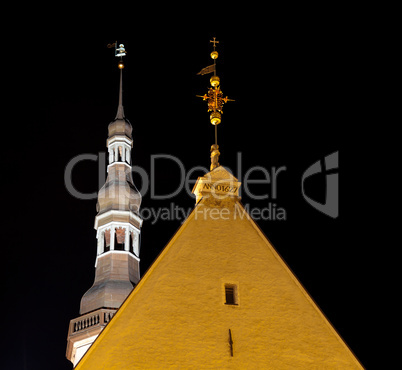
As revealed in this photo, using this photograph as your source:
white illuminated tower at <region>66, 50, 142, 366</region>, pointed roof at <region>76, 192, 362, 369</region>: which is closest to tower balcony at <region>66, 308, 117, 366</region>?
white illuminated tower at <region>66, 50, 142, 366</region>

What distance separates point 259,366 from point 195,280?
186 cm

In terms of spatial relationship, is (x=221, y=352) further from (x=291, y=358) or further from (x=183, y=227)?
(x=183, y=227)

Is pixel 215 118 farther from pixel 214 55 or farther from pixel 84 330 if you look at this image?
pixel 84 330

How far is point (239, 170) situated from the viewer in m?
21.6

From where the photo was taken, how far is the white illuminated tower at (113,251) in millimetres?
26969

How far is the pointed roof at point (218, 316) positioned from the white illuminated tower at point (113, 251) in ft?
42.2

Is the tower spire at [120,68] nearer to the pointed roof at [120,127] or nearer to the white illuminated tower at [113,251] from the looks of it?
the pointed roof at [120,127]

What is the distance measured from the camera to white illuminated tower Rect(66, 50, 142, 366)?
27.0m

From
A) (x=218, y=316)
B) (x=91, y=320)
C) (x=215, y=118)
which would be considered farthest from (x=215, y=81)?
(x=91, y=320)

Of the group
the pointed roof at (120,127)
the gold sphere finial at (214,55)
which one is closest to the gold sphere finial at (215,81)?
the gold sphere finial at (214,55)

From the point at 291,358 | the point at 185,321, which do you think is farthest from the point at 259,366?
the point at 185,321

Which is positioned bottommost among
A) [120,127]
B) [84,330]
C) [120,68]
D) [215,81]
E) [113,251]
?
[84,330]

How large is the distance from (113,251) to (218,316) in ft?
53.3

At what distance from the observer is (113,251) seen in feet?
94.0
